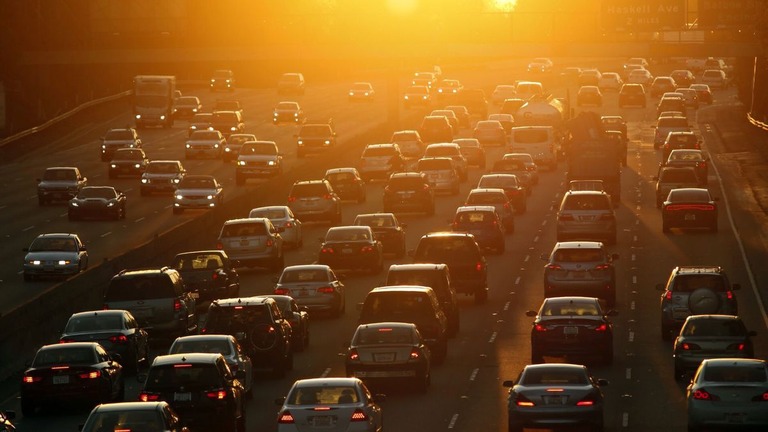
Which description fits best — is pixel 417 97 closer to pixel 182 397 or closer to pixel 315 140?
pixel 315 140

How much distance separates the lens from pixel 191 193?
6475cm

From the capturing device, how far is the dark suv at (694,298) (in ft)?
128

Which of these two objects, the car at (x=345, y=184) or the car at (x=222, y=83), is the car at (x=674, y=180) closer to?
the car at (x=345, y=184)

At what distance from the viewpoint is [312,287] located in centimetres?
4309

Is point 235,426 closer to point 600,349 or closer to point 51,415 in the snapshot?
point 51,415

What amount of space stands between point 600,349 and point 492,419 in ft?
19.0

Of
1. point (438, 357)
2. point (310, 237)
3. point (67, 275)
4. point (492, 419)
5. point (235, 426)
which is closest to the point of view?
point (235, 426)

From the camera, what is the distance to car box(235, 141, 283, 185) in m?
75.4

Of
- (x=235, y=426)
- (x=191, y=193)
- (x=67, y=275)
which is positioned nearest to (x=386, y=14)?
(x=191, y=193)

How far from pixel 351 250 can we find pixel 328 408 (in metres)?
24.6

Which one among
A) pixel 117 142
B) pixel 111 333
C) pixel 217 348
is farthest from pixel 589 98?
pixel 217 348

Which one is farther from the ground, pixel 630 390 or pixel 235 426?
pixel 235 426

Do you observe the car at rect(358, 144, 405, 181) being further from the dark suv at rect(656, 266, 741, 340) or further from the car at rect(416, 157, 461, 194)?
the dark suv at rect(656, 266, 741, 340)

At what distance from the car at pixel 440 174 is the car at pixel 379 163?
4.99 m
